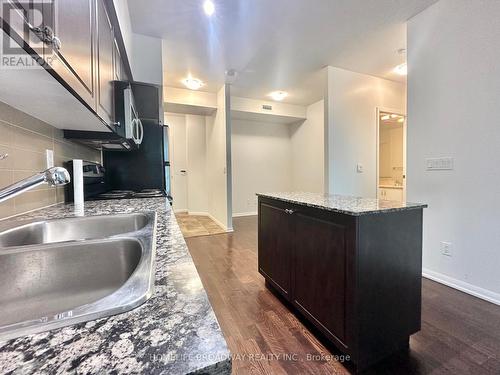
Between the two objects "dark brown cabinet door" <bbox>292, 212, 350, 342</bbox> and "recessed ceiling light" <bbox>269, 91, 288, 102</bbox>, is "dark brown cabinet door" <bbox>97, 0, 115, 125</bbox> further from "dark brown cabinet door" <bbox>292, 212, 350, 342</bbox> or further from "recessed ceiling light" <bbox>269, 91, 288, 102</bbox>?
"recessed ceiling light" <bbox>269, 91, 288, 102</bbox>

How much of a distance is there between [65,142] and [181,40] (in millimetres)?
1908

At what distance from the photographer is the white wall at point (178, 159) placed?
5891mm

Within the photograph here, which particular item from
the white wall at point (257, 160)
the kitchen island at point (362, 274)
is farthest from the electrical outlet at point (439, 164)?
the white wall at point (257, 160)

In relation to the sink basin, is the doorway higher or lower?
higher

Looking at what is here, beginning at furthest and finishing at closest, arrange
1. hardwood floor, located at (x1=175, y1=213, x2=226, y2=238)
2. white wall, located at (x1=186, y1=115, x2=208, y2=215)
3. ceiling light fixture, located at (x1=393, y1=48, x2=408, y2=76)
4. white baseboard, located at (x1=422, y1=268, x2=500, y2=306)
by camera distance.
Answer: white wall, located at (x1=186, y1=115, x2=208, y2=215), hardwood floor, located at (x1=175, y1=213, x2=226, y2=238), ceiling light fixture, located at (x1=393, y1=48, x2=408, y2=76), white baseboard, located at (x1=422, y1=268, x2=500, y2=306)

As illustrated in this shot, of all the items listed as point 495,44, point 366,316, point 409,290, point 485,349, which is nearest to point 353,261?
point 366,316

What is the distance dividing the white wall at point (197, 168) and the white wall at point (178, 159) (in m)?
0.28

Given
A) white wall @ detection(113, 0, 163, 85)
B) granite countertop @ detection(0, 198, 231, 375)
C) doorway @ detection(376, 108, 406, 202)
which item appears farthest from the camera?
doorway @ detection(376, 108, 406, 202)

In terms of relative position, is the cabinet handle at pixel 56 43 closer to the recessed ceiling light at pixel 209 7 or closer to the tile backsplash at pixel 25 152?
the tile backsplash at pixel 25 152

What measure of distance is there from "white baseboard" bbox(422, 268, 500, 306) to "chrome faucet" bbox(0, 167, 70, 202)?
9.42ft

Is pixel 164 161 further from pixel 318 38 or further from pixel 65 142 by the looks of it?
pixel 318 38

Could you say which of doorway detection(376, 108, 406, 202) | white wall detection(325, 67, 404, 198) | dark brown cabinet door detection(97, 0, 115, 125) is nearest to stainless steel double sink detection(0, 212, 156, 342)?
dark brown cabinet door detection(97, 0, 115, 125)

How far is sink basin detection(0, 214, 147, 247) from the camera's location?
2.94 feet

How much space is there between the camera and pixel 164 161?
2.78m
